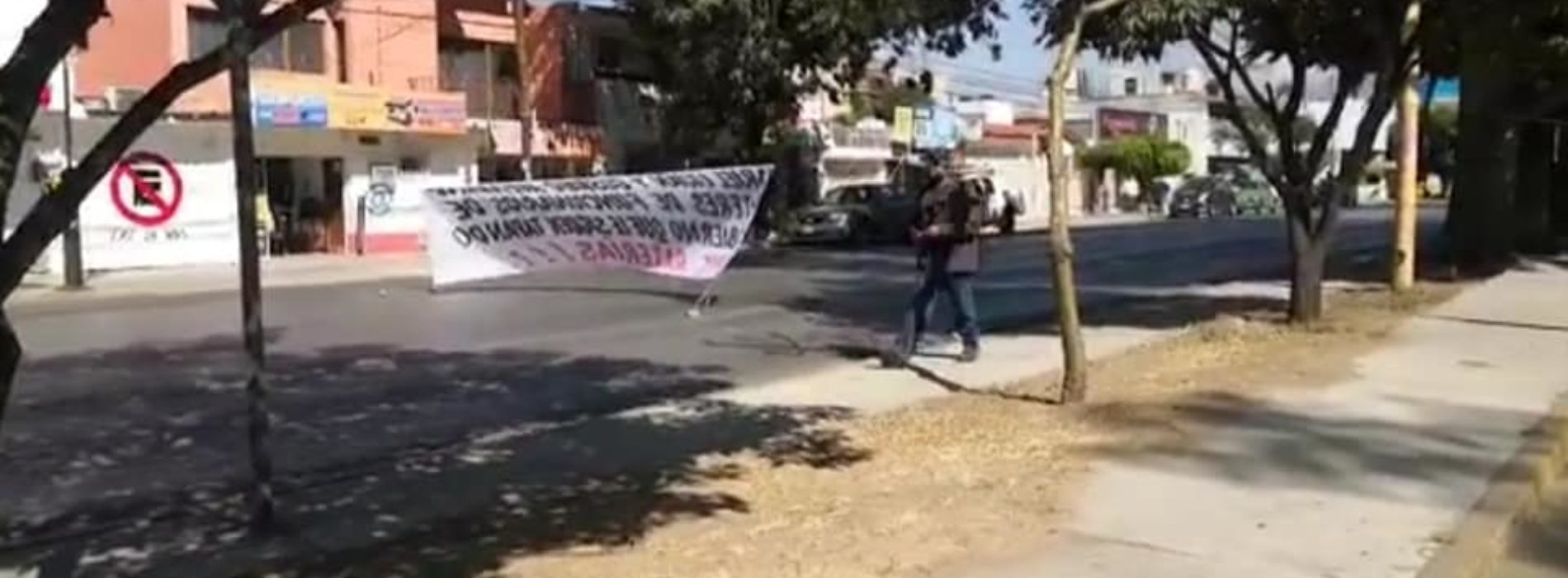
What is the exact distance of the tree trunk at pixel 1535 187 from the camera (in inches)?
1110

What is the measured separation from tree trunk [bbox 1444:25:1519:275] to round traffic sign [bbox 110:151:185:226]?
2063 centimetres

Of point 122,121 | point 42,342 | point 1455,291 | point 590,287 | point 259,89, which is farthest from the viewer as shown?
point 259,89

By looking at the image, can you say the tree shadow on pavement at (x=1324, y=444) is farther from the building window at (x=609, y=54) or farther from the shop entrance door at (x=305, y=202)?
the building window at (x=609, y=54)

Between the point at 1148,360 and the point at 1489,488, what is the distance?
4.98 meters

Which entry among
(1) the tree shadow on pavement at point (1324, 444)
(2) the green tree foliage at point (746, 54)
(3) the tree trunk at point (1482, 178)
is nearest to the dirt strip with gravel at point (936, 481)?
(1) the tree shadow on pavement at point (1324, 444)

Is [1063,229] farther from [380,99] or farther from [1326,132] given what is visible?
[380,99]

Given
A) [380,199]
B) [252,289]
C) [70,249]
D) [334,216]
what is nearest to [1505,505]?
[252,289]

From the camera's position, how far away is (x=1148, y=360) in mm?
12891

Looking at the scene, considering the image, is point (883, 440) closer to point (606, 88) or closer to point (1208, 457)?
point (1208, 457)

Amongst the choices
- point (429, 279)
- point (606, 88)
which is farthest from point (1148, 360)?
point (606, 88)

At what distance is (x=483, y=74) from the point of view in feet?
131

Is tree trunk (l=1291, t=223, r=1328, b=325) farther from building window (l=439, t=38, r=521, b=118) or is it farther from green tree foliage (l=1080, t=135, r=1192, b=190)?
green tree foliage (l=1080, t=135, r=1192, b=190)

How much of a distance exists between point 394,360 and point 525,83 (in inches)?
1037

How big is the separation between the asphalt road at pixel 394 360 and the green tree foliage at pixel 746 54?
11.8 m
